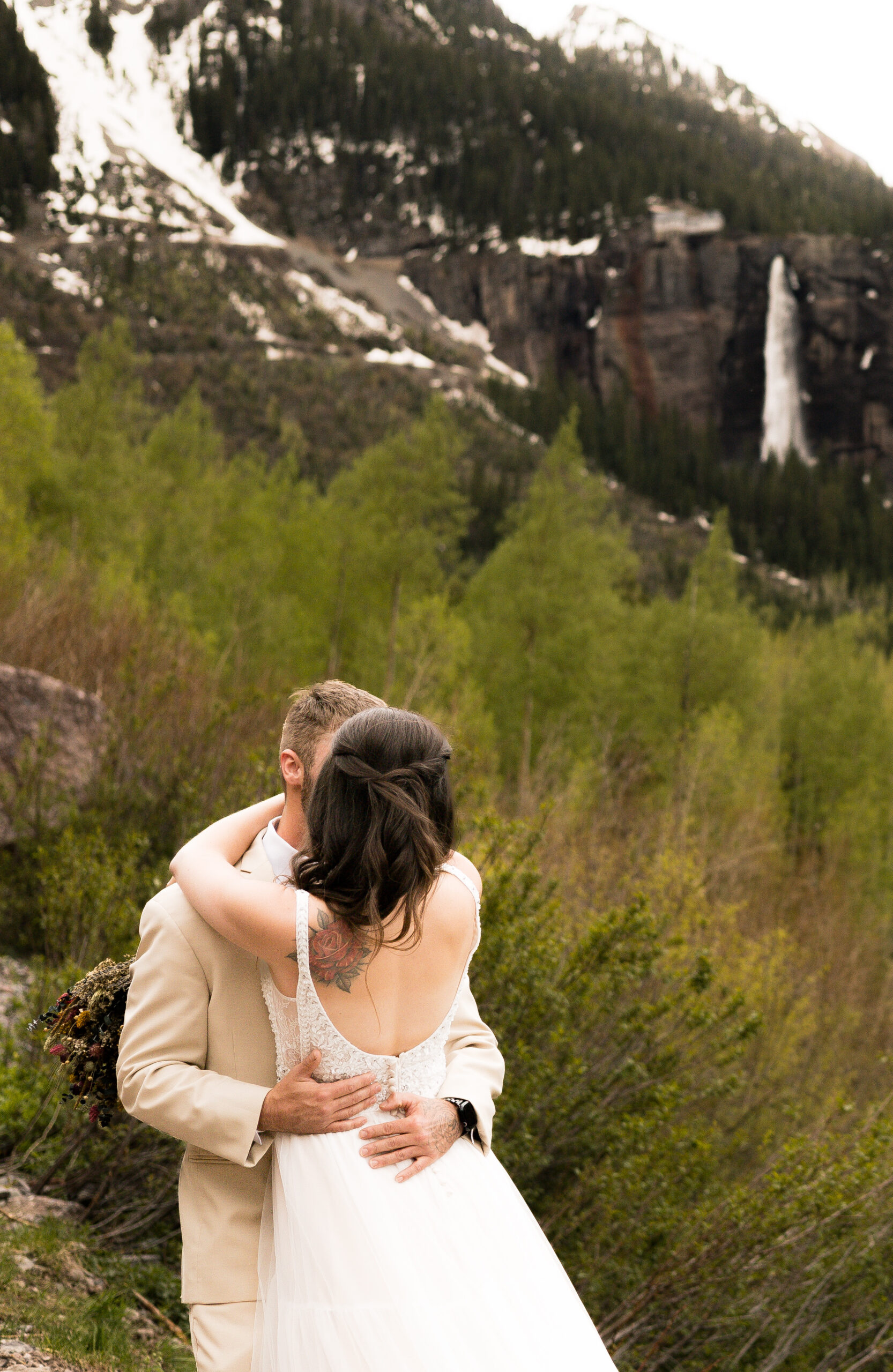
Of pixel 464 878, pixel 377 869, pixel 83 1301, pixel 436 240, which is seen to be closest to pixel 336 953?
pixel 377 869

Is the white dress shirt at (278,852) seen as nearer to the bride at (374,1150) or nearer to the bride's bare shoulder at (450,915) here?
the bride at (374,1150)

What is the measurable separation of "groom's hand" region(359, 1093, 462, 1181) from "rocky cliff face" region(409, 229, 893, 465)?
97.5 meters

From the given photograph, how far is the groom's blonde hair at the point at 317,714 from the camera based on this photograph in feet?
6.63

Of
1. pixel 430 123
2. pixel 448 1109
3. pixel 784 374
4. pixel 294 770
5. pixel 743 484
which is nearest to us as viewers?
pixel 448 1109

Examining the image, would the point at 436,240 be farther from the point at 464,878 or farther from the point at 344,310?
the point at 464,878

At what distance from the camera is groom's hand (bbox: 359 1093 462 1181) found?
1.75 metres

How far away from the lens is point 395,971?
182 centimetres

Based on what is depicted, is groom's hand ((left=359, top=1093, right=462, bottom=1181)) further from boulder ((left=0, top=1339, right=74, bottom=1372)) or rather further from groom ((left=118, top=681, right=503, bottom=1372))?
boulder ((left=0, top=1339, right=74, bottom=1372))

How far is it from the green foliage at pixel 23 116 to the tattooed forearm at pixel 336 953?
362 ft

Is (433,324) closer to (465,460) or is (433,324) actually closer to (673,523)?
(673,523)

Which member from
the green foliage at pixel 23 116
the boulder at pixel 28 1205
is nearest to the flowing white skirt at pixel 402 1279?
the boulder at pixel 28 1205

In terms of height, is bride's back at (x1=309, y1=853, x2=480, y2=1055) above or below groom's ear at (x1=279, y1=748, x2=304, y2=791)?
below

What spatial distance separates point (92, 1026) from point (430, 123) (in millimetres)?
162048

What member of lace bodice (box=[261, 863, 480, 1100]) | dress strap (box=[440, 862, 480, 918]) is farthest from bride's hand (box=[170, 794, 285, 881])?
dress strap (box=[440, 862, 480, 918])
